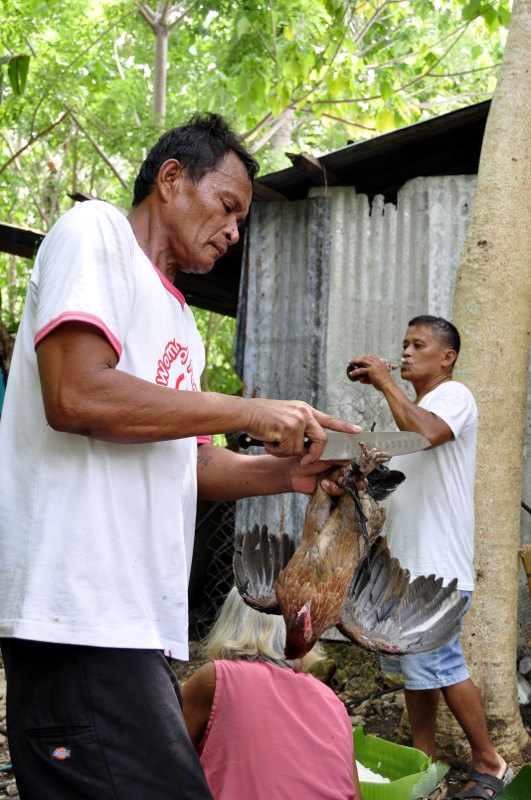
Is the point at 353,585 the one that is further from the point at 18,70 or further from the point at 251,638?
the point at 18,70

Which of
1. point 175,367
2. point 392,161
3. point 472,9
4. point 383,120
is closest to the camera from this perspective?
point 175,367

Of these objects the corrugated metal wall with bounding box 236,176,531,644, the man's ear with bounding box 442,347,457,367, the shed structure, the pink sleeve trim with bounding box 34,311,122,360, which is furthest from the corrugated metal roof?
the pink sleeve trim with bounding box 34,311,122,360

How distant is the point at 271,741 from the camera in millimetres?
2426

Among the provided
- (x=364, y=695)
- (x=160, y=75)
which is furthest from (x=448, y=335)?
(x=160, y=75)

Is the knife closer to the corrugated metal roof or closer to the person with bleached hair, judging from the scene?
the person with bleached hair

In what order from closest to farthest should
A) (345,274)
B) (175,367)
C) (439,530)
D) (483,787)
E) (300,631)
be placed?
(175,367)
(300,631)
(483,787)
(439,530)
(345,274)

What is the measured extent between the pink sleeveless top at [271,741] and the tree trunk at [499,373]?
202 centimetres

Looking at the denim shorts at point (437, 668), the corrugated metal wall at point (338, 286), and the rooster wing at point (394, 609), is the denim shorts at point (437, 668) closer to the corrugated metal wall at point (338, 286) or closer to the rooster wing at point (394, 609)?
the rooster wing at point (394, 609)

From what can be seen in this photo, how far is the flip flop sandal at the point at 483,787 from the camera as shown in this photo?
12.4ft

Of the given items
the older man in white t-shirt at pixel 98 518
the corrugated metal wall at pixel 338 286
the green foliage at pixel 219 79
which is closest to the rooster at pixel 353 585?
the older man in white t-shirt at pixel 98 518

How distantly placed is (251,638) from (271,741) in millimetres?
325

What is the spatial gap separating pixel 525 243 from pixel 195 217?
9.51ft

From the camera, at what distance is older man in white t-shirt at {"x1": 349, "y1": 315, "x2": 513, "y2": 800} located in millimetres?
3885

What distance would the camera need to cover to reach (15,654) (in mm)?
1752
